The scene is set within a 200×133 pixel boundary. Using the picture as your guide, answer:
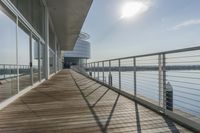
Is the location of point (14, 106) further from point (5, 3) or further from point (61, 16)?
point (61, 16)

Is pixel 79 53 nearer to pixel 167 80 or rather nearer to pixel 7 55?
pixel 7 55

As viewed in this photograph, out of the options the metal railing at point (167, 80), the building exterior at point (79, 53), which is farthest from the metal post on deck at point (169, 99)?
the building exterior at point (79, 53)

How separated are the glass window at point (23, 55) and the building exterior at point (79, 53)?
46.2 metres

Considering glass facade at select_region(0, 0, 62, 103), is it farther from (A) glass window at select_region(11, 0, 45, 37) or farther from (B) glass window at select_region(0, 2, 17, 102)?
(A) glass window at select_region(11, 0, 45, 37)

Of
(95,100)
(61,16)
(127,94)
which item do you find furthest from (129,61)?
(61,16)

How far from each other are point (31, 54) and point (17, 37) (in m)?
1.78

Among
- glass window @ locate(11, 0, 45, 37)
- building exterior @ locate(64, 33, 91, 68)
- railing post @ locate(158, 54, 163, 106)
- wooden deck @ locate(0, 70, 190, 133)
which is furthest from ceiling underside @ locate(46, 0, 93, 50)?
building exterior @ locate(64, 33, 91, 68)

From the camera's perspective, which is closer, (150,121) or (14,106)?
(150,121)

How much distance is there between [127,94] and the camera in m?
5.80

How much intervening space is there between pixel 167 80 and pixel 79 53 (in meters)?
55.8

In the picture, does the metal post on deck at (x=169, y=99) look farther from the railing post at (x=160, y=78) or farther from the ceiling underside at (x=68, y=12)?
the ceiling underside at (x=68, y=12)

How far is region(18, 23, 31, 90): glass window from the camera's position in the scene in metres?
6.07

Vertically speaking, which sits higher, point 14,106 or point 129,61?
point 129,61

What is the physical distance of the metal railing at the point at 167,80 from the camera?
10.4ft
